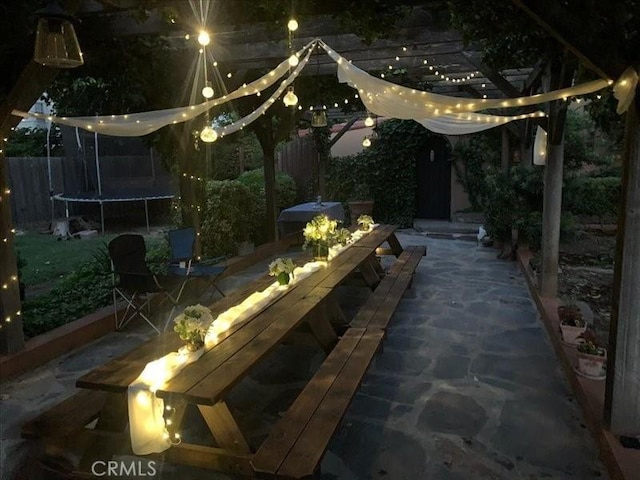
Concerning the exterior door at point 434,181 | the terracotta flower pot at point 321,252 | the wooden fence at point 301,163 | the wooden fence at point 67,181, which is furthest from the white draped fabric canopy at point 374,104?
the wooden fence at point 67,181

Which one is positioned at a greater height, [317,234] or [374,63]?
[374,63]

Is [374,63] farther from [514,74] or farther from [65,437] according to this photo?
[65,437]

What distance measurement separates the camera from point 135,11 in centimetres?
349

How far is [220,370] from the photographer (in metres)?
2.35

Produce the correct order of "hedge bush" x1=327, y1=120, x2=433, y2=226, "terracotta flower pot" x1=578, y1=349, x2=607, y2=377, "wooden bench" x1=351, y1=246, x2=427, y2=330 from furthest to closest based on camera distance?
"hedge bush" x1=327, y1=120, x2=433, y2=226
"wooden bench" x1=351, y1=246, x2=427, y2=330
"terracotta flower pot" x1=578, y1=349, x2=607, y2=377

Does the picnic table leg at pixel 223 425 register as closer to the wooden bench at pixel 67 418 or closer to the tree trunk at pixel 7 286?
the wooden bench at pixel 67 418

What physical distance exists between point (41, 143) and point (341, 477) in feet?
46.7

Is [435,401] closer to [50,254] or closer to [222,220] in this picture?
[222,220]

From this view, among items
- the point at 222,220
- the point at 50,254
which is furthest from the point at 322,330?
the point at 50,254

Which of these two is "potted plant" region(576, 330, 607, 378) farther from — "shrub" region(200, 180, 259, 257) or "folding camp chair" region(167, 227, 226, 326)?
"shrub" region(200, 180, 259, 257)

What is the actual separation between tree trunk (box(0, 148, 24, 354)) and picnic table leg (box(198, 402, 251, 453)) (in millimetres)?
2370

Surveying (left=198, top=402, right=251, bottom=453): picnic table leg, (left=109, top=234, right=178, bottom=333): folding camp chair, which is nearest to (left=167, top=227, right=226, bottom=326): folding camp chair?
(left=109, top=234, right=178, bottom=333): folding camp chair

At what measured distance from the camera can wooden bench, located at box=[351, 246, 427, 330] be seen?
3708 millimetres

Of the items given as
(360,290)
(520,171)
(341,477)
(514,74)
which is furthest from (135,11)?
(520,171)
